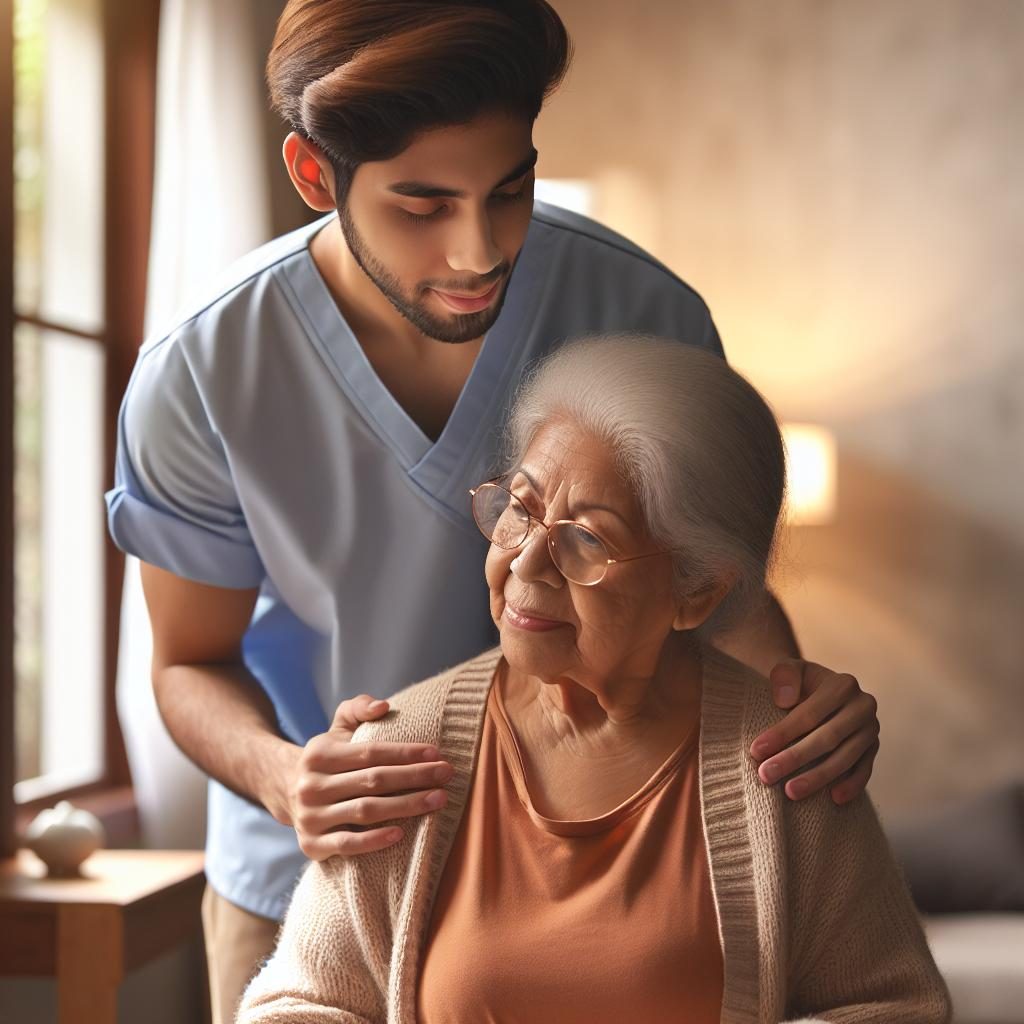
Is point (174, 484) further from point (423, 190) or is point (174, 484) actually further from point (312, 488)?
point (423, 190)

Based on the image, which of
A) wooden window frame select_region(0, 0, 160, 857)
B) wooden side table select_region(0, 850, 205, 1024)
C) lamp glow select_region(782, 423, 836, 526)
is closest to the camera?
wooden side table select_region(0, 850, 205, 1024)

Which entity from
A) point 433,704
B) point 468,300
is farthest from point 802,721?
point 468,300

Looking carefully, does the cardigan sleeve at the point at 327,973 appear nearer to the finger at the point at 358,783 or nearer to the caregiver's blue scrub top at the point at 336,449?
the finger at the point at 358,783

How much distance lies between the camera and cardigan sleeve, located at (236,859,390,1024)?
130 centimetres

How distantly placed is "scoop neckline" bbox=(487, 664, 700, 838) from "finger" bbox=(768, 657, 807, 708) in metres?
0.08

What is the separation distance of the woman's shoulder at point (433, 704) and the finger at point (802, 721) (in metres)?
0.29

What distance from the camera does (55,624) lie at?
3379 mm

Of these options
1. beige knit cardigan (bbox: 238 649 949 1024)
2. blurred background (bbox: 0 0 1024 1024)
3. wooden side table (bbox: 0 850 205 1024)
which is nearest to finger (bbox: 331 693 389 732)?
beige knit cardigan (bbox: 238 649 949 1024)

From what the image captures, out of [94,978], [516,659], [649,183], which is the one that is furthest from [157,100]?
[516,659]

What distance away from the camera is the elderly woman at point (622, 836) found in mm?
1262

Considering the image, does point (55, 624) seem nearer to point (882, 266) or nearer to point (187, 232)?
point (187, 232)

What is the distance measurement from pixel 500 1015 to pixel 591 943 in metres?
0.10

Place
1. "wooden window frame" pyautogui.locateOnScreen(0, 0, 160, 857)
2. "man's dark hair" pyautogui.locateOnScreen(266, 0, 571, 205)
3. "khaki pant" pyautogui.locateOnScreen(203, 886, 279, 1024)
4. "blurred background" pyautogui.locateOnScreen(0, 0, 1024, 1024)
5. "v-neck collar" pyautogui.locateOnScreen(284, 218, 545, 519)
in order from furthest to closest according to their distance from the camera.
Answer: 1. "blurred background" pyautogui.locateOnScreen(0, 0, 1024, 1024)
2. "wooden window frame" pyautogui.locateOnScreen(0, 0, 160, 857)
3. "khaki pant" pyautogui.locateOnScreen(203, 886, 279, 1024)
4. "v-neck collar" pyautogui.locateOnScreen(284, 218, 545, 519)
5. "man's dark hair" pyautogui.locateOnScreen(266, 0, 571, 205)

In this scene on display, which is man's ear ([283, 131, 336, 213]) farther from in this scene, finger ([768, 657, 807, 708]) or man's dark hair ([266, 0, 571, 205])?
finger ([768, 657, 807, 708])
